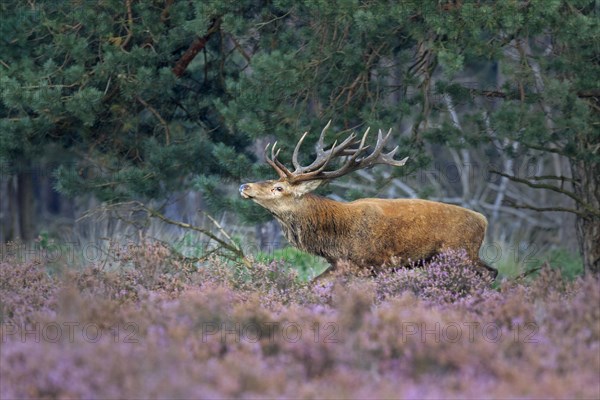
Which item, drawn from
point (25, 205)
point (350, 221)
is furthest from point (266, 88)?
point (25, 205)

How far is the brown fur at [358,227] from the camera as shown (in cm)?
939

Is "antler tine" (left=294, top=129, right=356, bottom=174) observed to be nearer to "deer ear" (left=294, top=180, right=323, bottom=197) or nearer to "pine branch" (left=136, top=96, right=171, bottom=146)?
"deer ear" (left=294, top=180, right=323, bottom=197)

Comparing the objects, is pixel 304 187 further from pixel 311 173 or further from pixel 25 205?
pixel 25 205

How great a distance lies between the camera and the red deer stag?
9.38 metres

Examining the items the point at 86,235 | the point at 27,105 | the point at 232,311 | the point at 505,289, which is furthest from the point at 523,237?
the point at 232,311

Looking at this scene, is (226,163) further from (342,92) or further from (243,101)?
(342,92)

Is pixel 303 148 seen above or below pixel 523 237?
above

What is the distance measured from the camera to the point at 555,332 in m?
5.66

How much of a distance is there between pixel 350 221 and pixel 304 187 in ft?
1.90

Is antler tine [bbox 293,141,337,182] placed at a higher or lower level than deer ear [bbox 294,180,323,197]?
higher

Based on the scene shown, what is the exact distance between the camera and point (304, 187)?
954 centimetres

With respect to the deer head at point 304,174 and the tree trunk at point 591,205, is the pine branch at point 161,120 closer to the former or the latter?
the deer head at point 304,174

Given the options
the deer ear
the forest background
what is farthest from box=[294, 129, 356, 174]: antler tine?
the forest background

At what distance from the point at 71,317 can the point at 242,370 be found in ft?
4.45
